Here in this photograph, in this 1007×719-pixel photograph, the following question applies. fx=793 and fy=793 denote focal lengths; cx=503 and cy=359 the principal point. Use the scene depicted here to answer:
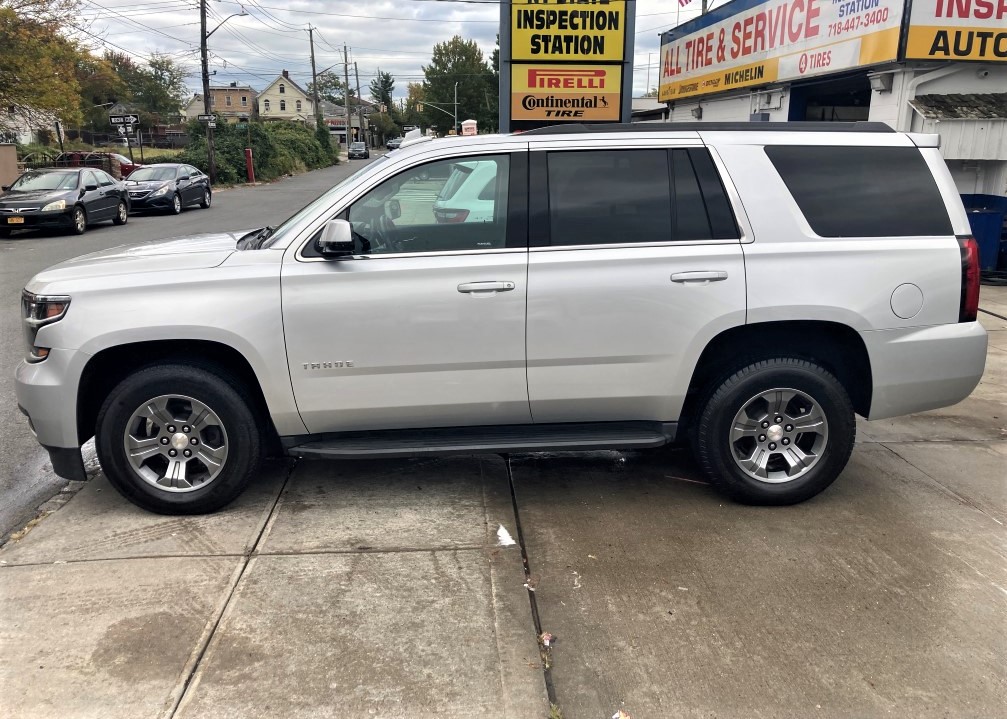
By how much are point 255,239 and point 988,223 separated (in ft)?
33.1

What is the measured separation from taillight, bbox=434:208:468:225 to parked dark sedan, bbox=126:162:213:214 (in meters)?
19.8

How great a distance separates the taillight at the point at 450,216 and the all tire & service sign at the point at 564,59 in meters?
7.89

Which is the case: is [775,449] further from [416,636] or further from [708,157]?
[416,636]

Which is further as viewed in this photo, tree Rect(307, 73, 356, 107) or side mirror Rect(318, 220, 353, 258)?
tree Rect(307, 73, 356, 107)

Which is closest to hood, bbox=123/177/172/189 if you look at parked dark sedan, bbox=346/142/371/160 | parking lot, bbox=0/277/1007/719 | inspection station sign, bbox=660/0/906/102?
inspection station sign, bbox=660/0/906/102

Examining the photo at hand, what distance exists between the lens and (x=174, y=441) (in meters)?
4.09

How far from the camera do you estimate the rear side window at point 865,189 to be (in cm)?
418

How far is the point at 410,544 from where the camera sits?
393 centimetres

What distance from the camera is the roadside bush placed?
121 feet

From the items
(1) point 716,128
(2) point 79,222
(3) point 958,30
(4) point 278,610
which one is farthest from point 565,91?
(2) point 79,222

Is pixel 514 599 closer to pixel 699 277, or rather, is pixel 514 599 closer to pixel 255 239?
pixel 699 277

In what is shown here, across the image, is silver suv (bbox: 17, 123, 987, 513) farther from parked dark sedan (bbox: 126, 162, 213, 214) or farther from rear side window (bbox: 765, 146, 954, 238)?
parked dark sedan (bbox: 126, 162, 213, 214)

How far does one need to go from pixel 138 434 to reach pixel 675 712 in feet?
9.61

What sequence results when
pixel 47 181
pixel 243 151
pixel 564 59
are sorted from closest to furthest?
pixel 564 59 < pixel 47 181 < pixel 243 151
